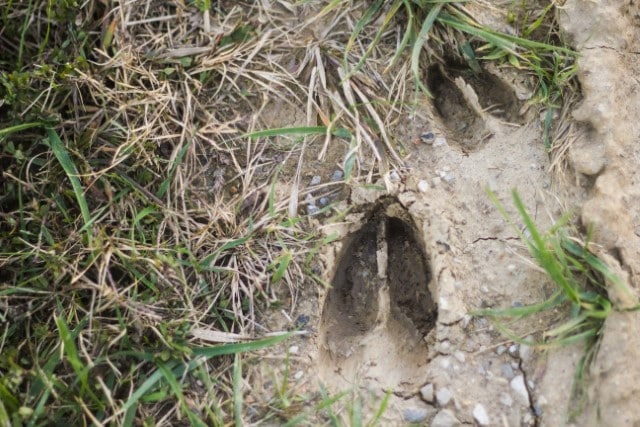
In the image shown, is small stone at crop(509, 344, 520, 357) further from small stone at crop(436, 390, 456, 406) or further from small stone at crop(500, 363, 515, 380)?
small stone at crop(436, 390, 456, 406)

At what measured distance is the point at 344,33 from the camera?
197 cm

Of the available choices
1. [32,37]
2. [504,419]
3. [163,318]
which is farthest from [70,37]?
[504,419]

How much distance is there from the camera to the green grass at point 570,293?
1.63 meters

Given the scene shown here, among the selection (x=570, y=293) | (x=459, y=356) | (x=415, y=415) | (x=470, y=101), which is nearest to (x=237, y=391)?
(x=415, y=415)

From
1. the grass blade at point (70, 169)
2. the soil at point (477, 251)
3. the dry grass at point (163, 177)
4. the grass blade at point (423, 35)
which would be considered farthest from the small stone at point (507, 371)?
the grass blade at point (70, 169)

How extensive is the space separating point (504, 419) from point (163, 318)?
91 cm

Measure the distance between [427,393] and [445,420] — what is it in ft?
0.27

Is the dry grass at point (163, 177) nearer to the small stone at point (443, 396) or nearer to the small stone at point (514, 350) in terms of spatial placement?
the small stone at point (443, 396)

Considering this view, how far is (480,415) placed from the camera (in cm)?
167

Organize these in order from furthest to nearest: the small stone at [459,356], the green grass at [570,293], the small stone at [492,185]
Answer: the small stone at [492,185]
the small stone at [459,356]
the green grass at [570,293]

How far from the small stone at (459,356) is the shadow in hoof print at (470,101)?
0.59 m

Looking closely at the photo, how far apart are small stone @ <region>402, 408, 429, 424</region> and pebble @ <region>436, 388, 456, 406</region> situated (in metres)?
0.04

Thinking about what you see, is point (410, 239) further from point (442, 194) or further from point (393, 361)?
point (393, 361)

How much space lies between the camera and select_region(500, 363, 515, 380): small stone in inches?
66.8
